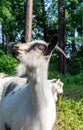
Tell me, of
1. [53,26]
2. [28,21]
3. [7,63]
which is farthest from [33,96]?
[53,26]

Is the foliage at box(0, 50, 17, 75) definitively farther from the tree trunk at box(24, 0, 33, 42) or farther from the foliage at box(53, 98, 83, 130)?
the foliage at box(53, 98, 83, 130)

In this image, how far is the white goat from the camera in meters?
4.41

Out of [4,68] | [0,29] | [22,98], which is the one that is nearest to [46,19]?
[0,29]

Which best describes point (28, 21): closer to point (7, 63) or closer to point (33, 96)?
point (7, 63)

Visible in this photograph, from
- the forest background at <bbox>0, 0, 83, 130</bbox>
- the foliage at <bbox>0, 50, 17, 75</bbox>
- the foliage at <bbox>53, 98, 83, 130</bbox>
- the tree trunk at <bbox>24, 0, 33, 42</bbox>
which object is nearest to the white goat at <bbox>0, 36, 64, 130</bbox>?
the foliage at <bbox>53, 98, 83, 130</bbox>

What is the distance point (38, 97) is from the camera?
15.0 feet

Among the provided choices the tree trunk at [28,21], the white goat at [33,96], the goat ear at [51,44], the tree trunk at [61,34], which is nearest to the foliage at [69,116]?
the white goat at [33,96]

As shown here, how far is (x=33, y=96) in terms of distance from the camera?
182 inches

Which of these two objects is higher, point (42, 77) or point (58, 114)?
point (42, 77)

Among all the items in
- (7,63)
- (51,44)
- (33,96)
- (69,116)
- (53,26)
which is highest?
(51,44)

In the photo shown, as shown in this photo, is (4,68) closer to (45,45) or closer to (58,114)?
(58,114)

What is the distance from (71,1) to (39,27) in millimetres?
6086

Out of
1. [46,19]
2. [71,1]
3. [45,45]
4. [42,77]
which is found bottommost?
[46,19]

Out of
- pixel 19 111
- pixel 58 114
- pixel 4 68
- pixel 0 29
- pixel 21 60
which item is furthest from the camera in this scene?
pixel 0 29
